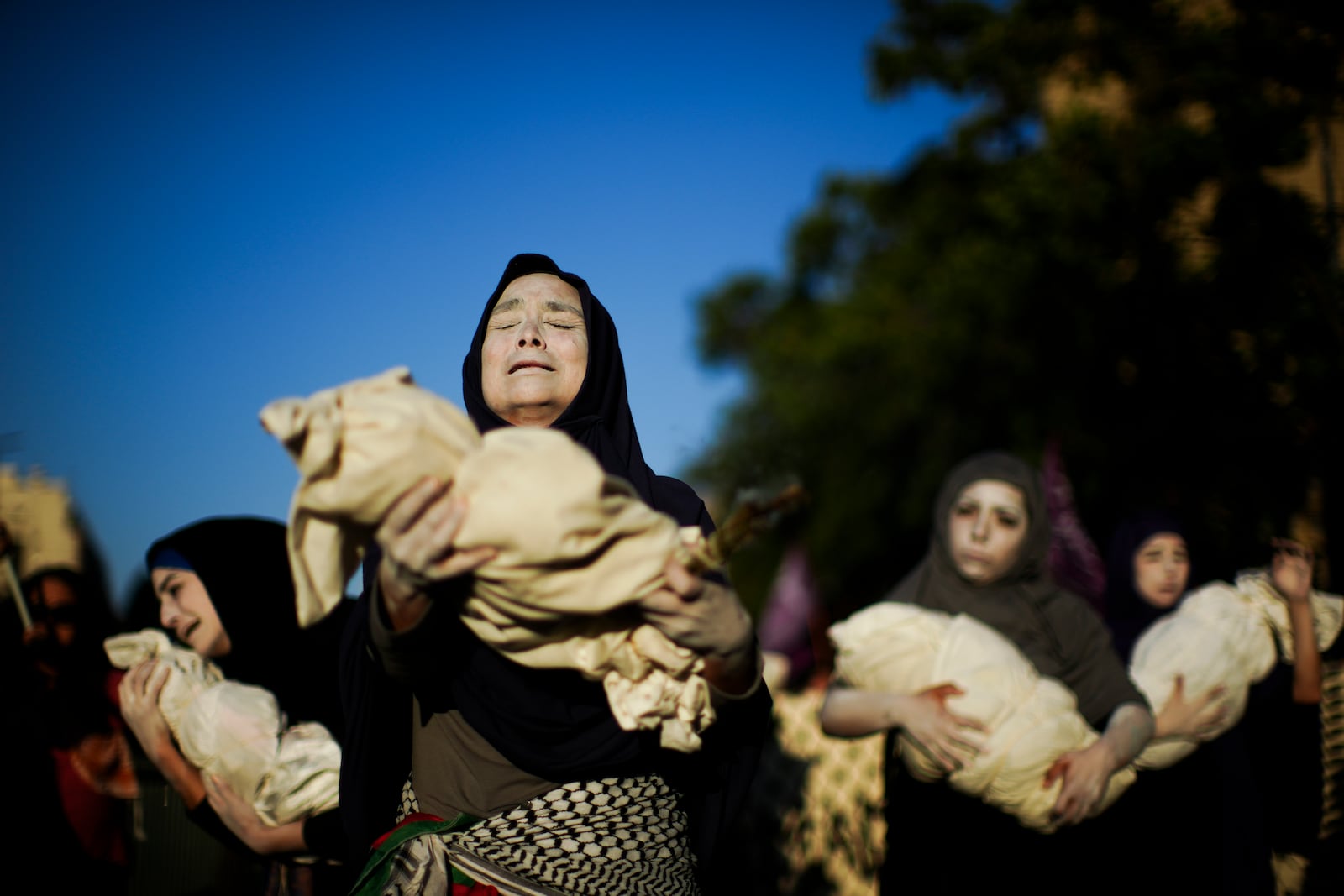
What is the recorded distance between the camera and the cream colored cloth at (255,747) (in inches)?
107

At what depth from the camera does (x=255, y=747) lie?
275 centimetres

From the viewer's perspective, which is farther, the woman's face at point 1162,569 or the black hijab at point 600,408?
the woman's face at point 1162,569

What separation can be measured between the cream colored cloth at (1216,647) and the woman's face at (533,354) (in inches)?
98.8

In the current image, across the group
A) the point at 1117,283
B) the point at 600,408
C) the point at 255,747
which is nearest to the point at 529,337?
the point at 600,408

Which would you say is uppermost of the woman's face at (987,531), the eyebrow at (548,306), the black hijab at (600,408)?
the eyebrow at (548,306)

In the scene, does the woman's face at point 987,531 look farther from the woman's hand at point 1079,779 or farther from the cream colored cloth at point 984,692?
the woman's hand at point 1079,779

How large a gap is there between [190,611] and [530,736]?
1.62m

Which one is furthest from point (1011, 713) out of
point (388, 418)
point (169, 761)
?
point (169, 761)

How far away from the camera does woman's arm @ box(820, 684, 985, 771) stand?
2992 millimetres

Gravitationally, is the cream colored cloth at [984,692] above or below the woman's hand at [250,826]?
above

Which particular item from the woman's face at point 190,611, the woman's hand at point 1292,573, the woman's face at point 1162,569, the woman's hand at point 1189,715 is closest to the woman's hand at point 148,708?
the woman's face at point 190,611

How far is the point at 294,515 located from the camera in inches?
65.2

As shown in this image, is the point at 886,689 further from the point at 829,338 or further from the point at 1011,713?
the point at 829,338

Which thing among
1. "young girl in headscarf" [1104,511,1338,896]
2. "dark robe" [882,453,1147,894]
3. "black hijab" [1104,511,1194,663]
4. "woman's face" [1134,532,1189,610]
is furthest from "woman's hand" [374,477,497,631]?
"woman's face" [1134,532,1189,610]
